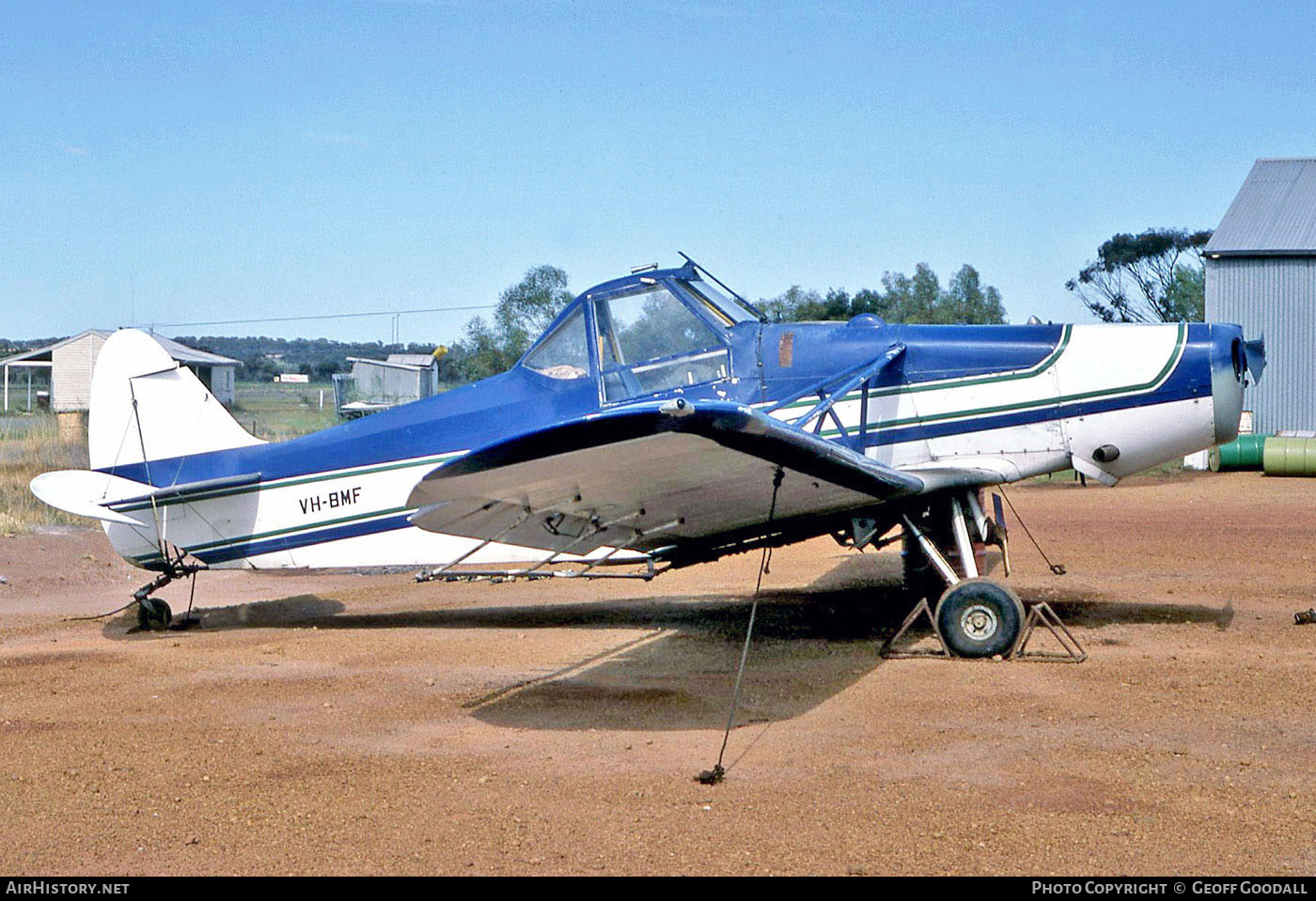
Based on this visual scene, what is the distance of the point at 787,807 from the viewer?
5293 mm

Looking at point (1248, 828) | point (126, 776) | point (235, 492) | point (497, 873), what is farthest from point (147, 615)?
point (1248, 828)

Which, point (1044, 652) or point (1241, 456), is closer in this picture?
point (1044, 652)

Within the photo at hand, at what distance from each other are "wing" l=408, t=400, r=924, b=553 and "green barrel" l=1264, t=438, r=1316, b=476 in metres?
19.0

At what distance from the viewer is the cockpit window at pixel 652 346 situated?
8875 mm

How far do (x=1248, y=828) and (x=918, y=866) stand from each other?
1412 mm

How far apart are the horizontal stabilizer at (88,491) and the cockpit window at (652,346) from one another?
14.3ft

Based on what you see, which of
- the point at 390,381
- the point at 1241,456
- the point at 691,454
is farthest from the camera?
the point at 390,381

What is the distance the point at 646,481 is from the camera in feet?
22.7

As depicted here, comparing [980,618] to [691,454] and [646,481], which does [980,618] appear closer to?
[646,481]

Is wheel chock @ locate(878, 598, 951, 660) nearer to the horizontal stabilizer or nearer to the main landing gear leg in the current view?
the main landing gear leg

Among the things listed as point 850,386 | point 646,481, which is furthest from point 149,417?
point 850,386

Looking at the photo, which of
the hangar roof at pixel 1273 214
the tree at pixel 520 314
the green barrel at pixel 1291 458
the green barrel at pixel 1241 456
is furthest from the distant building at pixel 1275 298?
the tree at pixel 520 314

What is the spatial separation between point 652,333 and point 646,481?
2.29 meters

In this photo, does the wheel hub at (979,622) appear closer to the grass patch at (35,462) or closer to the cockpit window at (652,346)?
the cockpit window at (652,346)
